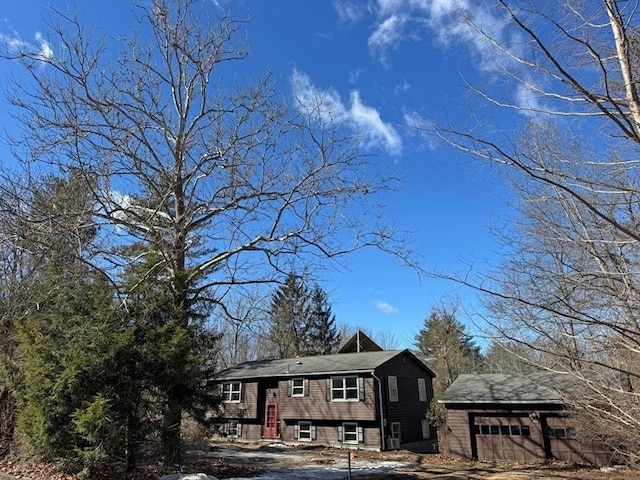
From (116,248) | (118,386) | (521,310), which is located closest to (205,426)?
(118,386)

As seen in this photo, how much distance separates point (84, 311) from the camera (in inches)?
456

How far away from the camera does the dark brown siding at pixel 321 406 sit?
22734mm

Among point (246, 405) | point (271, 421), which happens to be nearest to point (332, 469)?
point (271, 421)

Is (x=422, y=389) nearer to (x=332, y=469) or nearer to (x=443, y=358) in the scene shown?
(x=443, y=358)

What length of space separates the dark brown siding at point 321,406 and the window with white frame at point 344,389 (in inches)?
10.4

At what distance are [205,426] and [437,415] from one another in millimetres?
17243

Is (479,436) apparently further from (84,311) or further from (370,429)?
(84,311)

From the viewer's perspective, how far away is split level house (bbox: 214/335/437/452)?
23.0m

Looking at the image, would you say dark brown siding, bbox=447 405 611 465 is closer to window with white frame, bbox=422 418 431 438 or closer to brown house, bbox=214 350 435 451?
brown house, bbox=214 350 435 451

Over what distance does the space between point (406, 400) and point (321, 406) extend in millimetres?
4963

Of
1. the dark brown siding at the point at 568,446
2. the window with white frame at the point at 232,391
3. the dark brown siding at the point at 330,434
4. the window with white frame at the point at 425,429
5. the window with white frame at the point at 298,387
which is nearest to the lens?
the dark brown siding at the point at 568,446

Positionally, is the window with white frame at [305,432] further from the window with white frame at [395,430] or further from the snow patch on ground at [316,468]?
the window with white frame at [395,430]

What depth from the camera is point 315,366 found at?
2570cm

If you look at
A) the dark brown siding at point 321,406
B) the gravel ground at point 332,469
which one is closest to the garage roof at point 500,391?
the gravel ground at point 332,469
